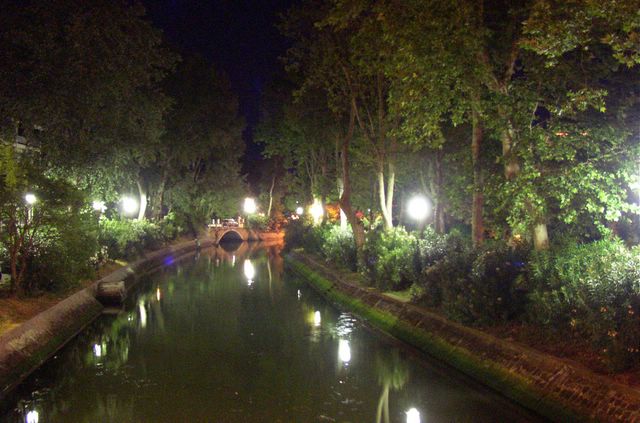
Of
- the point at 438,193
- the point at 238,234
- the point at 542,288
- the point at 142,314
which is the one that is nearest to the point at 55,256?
the point at 142,314

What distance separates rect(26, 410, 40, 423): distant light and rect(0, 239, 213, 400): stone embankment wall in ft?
3.91

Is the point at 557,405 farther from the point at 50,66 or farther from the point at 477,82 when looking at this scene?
the point at 50,66

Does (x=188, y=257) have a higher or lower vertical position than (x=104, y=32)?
lower

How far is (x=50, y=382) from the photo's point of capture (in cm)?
1235

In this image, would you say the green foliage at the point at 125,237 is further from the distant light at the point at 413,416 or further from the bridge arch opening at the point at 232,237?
the bridge arch opening at the point at 232,237

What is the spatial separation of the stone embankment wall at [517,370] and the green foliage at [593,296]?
64 cm

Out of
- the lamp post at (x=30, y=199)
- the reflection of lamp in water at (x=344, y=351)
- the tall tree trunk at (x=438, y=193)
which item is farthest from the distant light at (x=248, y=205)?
the reflection of lamp in water at (x=344, y=351)

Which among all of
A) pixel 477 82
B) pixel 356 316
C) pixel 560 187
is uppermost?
pixel 477 82

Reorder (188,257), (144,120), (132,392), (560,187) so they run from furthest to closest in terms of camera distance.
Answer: (188,257) → (144,120) → (560,187) → (132,392)

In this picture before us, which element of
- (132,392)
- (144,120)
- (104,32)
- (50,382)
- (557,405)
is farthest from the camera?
(144,120)

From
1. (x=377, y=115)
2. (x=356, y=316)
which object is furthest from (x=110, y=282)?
(x=377, y=115)

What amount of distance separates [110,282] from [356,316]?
9.42m

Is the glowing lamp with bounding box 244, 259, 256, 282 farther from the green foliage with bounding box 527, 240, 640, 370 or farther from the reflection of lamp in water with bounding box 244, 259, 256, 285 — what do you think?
the green foliage with bounding box 527, 240, 640, 370

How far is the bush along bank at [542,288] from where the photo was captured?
9617 millimetres
